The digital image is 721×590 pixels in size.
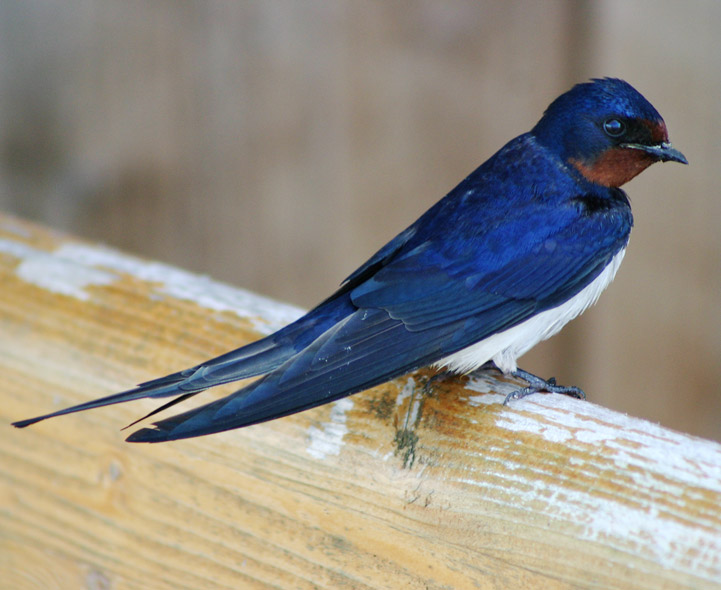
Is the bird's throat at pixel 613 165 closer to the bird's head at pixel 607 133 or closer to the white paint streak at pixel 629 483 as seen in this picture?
the bird's head at pixel 607 133

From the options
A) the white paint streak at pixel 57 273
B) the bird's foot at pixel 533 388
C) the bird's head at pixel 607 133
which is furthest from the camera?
the bird's head at pixel 607 133

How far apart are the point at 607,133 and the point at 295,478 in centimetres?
87

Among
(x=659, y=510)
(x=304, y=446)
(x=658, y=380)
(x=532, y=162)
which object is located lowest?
(x=658, y=380)

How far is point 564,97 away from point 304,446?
34.2 inches

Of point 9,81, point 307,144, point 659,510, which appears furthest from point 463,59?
point 659,510

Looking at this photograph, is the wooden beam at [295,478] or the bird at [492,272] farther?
the bird at [492,272]

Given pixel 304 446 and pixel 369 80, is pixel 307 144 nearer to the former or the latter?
pixel 369 80

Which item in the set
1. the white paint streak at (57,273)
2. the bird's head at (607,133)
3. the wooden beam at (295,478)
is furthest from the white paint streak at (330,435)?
the bird's head at (607,133)

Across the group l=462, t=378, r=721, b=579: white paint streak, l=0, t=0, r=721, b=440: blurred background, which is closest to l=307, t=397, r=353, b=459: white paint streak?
l=462, t=378, r=721, b=579: white paint streak

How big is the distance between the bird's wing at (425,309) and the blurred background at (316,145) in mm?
774

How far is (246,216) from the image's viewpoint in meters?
2.60

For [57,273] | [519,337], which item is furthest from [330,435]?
[57,273]

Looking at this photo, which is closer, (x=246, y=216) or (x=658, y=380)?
(x=658, y=380)

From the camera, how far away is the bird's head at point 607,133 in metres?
1.63
